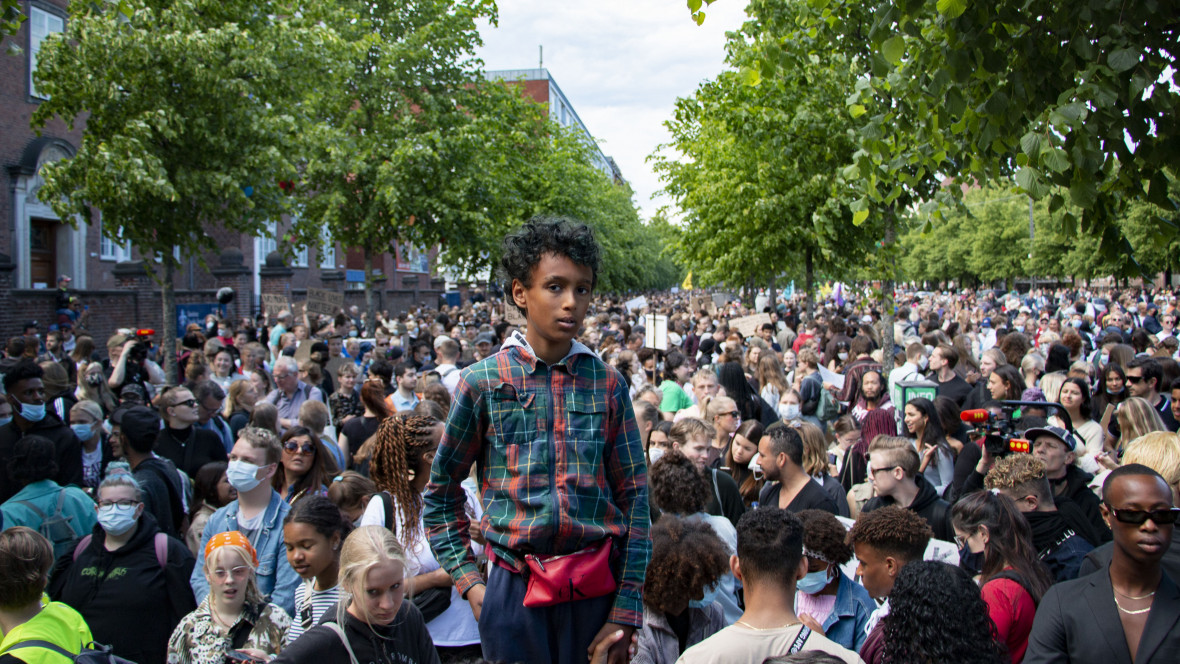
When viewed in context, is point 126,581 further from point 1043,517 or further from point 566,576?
point 1043,517

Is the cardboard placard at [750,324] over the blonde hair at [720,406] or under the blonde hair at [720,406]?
over

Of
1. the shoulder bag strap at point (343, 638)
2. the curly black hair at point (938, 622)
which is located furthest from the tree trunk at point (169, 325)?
the curly black hair at point (938, 622)

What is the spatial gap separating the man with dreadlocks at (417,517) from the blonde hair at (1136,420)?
193 inches

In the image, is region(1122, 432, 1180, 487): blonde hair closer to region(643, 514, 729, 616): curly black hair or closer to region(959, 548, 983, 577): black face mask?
region(959, 548, 983, 577): black face mask

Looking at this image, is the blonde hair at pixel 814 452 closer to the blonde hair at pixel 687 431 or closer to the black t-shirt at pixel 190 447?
the blonde hair at pixel 687 431

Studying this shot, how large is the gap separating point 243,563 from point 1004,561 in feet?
11.2

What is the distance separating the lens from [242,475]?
4.79m

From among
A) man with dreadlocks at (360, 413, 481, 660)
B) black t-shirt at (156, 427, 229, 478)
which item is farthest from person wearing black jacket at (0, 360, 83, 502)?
man with dreadlocks at (360, 413, 481, 660)

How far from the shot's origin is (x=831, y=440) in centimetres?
948

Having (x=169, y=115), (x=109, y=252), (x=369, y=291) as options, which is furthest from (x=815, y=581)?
(x=109, y=252)

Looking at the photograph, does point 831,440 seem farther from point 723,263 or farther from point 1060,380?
point 723,263

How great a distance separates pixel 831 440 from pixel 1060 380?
8.36 ft

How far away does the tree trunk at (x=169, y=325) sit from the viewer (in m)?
13.1

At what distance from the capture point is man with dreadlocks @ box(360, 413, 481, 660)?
3801 millimetres
